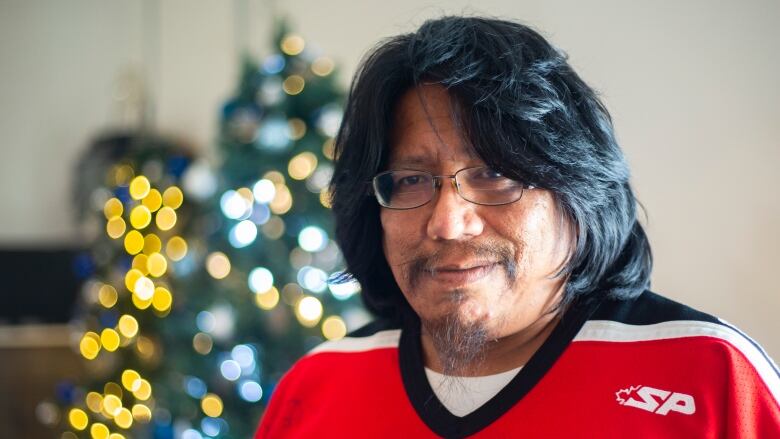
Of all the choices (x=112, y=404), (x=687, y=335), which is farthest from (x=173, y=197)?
(x=687, y=335)

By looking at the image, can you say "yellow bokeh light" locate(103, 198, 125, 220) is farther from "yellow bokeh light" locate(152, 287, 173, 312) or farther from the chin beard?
the chin beard

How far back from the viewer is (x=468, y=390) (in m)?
1.11

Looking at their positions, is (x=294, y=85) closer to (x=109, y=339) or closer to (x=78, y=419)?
(x=109, y=339)

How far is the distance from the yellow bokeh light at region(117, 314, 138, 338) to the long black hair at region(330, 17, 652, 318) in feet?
8.10

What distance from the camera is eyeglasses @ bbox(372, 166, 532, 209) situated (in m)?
1.04

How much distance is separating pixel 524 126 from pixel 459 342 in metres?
0.30

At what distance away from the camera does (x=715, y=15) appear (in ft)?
6.91

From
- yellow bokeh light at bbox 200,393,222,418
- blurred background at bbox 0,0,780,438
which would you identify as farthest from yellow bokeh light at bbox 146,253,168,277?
yellow bokeh light at bbox 200,393,222,418

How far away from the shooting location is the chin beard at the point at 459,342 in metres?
1.04

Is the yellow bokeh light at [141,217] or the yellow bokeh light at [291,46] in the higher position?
the yellow bokeh light at [291,46]

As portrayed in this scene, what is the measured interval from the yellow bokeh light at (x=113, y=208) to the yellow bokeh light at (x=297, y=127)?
1430mm

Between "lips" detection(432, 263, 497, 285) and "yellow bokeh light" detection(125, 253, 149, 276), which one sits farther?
"yellow bokeh light" detection(125, 253, 149, 276)

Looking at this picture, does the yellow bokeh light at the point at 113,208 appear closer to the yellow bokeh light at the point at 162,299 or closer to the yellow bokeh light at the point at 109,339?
the yellow bokeh light at the point at 109,339

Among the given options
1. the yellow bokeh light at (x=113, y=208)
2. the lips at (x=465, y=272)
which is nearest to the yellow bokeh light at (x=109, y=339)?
the yellow bokeh light at (x=113, y=208)
